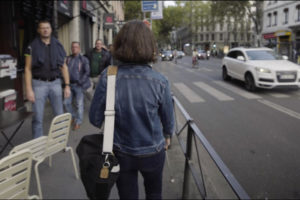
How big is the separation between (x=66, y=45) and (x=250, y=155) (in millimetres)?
10109

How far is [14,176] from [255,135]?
13.8ft

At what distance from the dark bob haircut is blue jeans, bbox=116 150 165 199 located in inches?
25.9

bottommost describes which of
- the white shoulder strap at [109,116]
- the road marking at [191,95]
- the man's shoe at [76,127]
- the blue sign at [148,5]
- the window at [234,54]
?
the man's shoe at [76,127]

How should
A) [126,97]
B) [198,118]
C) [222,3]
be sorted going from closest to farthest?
[126,97] < [198,118] < [222,3]

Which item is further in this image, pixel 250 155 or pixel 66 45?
pixel 66 45

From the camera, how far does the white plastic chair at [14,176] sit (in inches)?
77.8

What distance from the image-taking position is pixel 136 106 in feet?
6.35

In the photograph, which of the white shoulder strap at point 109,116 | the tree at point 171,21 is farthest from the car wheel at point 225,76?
the white shoulder strap at point 109,116

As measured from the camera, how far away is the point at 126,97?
1920 millimetres

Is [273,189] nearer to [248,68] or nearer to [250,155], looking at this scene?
[250,155]

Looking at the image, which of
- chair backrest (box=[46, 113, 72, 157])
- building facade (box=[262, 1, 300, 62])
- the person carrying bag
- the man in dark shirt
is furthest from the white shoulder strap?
the man in dark shirt

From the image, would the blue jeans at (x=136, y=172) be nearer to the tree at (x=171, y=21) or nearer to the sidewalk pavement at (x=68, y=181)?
the sidewalk pavement at (x=68, y=181)

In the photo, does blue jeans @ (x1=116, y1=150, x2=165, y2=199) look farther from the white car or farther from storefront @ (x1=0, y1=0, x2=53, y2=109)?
the white car

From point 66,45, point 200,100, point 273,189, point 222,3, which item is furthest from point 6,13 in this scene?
point 222,3
